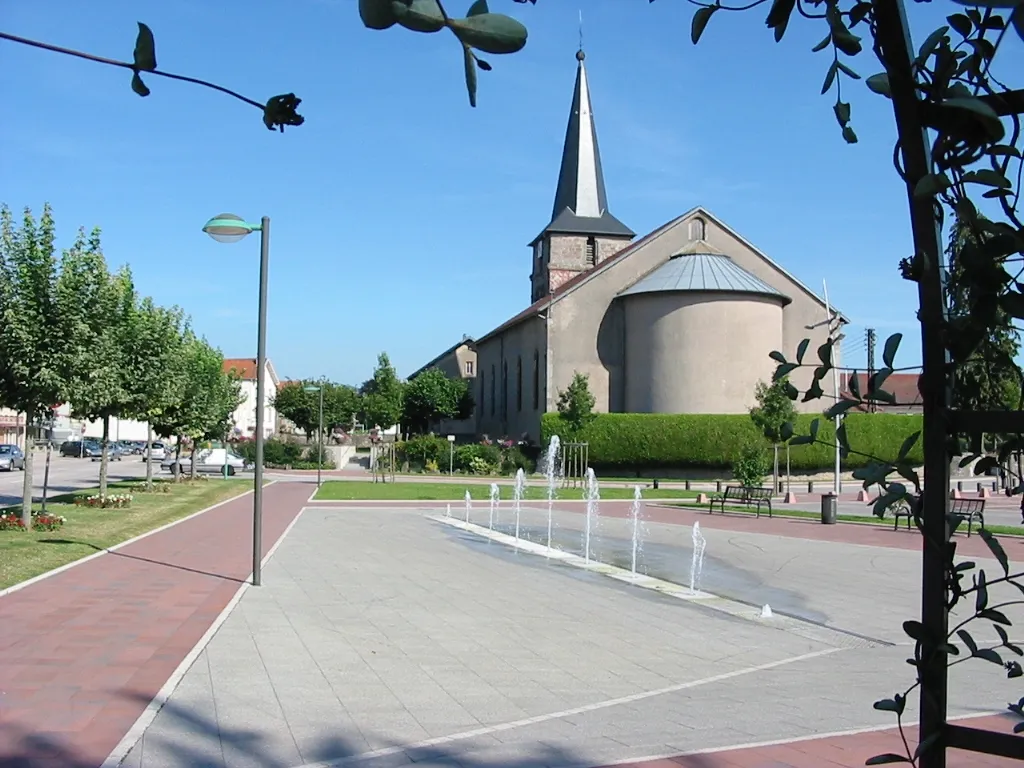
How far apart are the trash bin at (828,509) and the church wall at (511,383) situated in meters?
33.0

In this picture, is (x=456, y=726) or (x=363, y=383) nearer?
(x=456, y=726)

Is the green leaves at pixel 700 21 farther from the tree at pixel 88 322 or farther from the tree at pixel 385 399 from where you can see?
the tree at pixel 385 399

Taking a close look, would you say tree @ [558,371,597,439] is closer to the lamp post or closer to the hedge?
the hedge

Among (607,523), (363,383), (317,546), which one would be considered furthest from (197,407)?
(363,383)

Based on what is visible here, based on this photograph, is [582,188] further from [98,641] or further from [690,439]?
[98,641]

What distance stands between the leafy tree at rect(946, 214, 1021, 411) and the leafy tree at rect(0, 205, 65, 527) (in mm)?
18705

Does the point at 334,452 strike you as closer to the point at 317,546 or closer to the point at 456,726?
the point at 317,546

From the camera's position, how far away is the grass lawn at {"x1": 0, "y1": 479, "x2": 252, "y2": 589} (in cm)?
1448

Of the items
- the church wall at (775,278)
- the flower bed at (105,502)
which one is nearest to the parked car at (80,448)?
the church wall at (775,278)

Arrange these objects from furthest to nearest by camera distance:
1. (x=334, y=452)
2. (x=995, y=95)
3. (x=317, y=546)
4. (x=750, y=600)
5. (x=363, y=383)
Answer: (x=363, y=383), (x=334, y=452), (x=317, y=546), (x=750, y=600), (x=995, y=95)

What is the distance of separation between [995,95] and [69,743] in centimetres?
623

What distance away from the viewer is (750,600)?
13.7m

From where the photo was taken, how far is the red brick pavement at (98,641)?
639cm

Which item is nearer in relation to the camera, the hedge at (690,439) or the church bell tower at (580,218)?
the hedge at (690,439)
